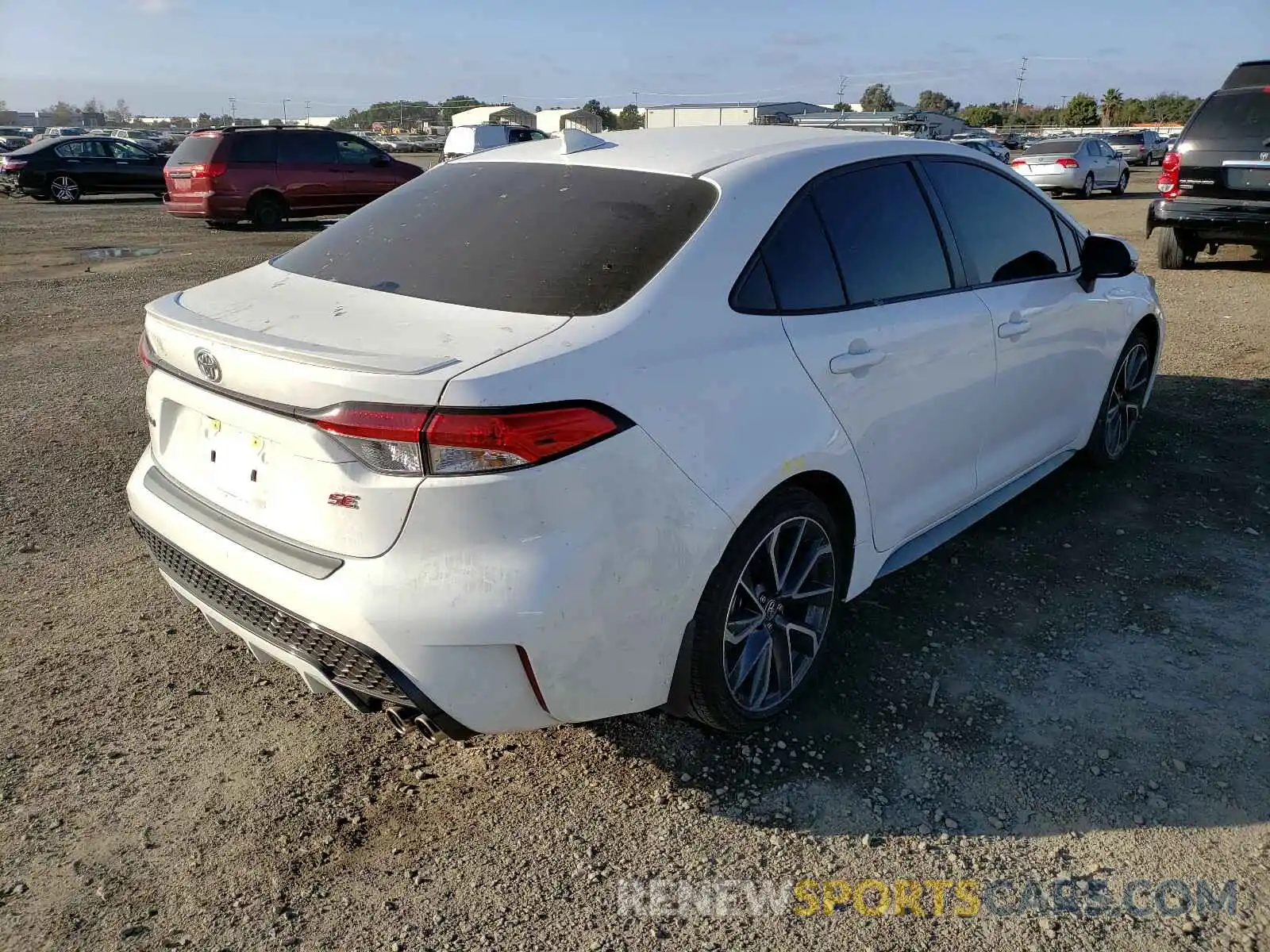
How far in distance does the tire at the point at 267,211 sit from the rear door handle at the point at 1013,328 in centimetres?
1498

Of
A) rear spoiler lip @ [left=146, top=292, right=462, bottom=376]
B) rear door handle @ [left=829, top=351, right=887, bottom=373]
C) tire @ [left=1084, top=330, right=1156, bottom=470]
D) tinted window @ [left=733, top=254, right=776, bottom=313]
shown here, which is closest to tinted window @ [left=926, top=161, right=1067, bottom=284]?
rear door handle @ [left=829, top=351, right=887, bottom=373]

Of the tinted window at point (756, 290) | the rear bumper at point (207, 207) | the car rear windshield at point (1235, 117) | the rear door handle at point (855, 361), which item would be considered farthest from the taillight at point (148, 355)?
the rear bumper at point (207, 207)

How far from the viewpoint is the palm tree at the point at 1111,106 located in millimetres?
74125

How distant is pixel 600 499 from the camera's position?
229 centimetres

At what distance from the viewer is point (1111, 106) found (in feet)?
249

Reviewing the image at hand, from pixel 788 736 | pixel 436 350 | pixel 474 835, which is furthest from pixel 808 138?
pixel 474 835

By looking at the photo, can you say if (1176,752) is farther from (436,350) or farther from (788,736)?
(436,350)

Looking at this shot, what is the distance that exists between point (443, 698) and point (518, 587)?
33 centimetres

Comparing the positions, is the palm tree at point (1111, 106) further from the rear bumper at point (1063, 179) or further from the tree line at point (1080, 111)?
the rear bumper at point (1063, 179)

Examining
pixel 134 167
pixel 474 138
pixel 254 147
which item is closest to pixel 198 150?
pixel 254 147

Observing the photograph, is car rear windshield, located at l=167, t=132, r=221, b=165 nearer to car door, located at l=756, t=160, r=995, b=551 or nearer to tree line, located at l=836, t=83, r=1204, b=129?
car door, located at l=756, t=160, r=995, b=551

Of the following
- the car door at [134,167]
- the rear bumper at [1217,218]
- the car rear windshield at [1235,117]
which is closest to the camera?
the car rear windshield at [1235,117]

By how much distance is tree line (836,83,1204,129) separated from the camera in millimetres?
68875

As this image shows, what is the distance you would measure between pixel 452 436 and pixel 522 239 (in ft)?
3.15
